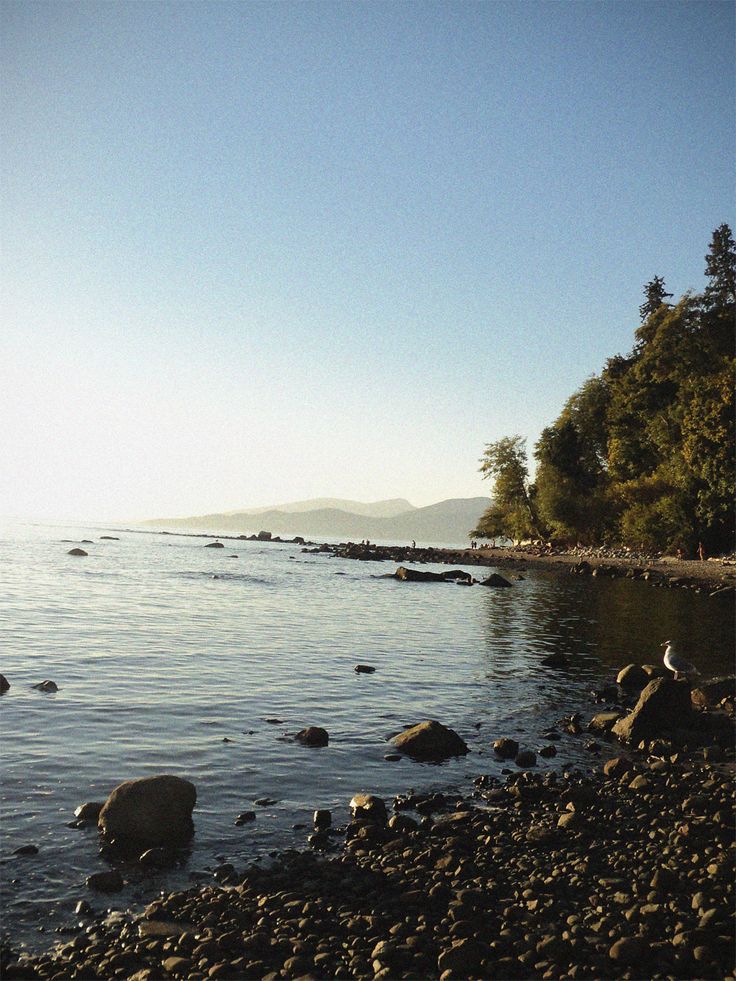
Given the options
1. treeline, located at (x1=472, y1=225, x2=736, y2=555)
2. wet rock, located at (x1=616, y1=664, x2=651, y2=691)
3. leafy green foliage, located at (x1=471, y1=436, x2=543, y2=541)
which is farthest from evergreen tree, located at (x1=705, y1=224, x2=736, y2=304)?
wet rock, located at (x1=616, y1=664, x2=651, y2=691)

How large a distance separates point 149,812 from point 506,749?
748cm

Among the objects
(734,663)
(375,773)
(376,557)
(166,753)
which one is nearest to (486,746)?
(375,773)

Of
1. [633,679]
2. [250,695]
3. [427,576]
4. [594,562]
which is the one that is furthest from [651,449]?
[250,695]

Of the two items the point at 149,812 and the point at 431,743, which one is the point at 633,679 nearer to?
the point at 431,743

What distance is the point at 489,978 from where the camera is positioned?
6.34m

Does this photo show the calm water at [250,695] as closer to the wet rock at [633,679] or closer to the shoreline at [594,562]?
the wet rock at [633,679]

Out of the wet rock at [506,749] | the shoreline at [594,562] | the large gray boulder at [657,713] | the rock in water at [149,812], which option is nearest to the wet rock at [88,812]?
the rock in water at [149,812]

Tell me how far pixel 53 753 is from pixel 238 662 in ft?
31.7

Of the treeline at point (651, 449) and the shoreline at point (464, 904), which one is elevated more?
the treeline at point (651, 449)

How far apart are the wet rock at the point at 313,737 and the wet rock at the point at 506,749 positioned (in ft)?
11.7

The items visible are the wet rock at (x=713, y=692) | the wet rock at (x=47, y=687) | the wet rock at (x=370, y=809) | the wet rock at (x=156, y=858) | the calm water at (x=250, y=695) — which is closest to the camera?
the wet rock at (x=156, y=858)

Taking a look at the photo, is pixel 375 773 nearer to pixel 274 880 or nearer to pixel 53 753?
pixel 274 880

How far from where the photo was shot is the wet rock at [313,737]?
45.9ft

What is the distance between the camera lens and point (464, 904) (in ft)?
24.7
